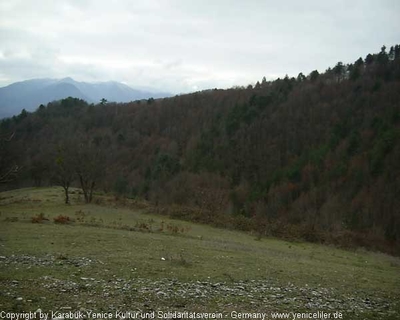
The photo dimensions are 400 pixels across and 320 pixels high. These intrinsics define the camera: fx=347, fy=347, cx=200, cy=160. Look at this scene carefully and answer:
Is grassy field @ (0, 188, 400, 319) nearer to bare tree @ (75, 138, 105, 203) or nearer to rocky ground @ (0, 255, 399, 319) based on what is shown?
rocky ground @ (0, 255, 399, 319)

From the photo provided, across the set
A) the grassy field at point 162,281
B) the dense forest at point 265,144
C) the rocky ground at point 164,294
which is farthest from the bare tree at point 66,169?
the rocky ground at point 164,294

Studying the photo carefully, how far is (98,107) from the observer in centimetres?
17650

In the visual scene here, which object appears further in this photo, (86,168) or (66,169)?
(86,168)

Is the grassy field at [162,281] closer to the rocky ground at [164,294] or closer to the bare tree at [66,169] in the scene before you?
the rocky ground at [164,294]

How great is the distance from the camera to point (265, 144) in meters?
131

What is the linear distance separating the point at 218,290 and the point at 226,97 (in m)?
167

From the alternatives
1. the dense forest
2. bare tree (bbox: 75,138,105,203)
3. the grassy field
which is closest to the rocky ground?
the grassy field

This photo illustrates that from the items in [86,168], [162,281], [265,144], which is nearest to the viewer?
[162,281]

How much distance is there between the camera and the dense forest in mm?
89938

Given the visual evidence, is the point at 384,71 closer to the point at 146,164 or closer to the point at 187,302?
the point at 146,164

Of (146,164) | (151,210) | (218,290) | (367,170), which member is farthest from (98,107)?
(218,290)

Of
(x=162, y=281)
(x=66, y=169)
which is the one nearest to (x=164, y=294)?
(x=162, y=281)

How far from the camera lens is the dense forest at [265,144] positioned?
89938 mm

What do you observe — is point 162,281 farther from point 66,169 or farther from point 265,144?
point 265,144
